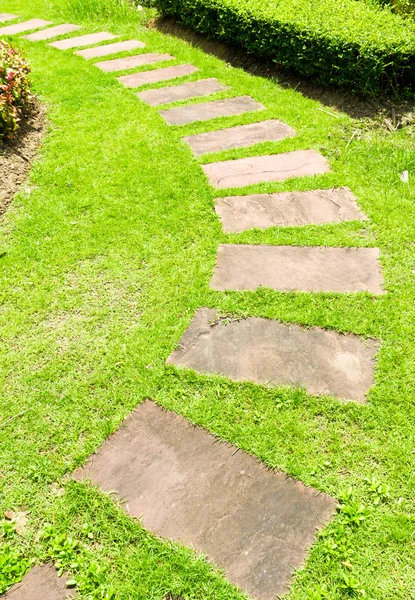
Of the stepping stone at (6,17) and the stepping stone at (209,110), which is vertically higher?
the stepping stone at (209,110)

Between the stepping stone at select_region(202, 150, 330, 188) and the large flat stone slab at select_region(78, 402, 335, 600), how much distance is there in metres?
2.52

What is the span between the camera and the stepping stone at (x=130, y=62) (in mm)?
6742

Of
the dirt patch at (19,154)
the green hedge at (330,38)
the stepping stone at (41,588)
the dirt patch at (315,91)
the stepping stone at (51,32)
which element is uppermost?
the green hedge at (330,38)

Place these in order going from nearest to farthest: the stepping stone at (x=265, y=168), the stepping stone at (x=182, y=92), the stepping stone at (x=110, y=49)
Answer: the stepping stone at (x=265, y=168) → the stepping stone at (x=182, y=92) → the stepping stone at (x=110, y=49)

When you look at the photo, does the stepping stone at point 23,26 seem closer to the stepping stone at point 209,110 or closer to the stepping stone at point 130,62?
the stepping stone at point 130,62

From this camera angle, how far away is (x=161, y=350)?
3.06 m

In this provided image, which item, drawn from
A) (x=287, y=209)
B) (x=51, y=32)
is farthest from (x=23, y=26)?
(x=287, y=209)

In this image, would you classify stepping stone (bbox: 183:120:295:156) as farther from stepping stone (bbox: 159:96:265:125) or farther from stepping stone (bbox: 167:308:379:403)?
stepping stone (bbox: 167:308:379:403)

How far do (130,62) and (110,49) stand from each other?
2.33 ft

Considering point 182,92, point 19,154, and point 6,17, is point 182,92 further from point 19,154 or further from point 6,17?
point 6,17

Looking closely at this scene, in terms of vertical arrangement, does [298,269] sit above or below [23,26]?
above

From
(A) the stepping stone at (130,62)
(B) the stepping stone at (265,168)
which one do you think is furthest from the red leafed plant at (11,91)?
(B) the stepping stone at (265,168)

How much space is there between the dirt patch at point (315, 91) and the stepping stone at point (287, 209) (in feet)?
4.92

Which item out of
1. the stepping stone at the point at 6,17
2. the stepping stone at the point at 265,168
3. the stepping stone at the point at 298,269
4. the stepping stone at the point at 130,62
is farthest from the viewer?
the stepping stone at the point at 6,17
